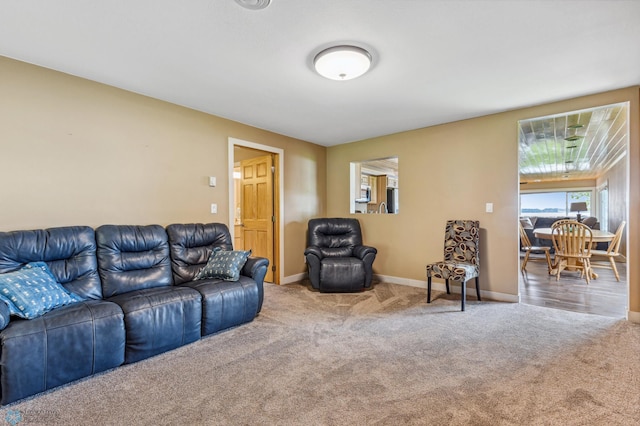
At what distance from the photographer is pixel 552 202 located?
11312 millimetres

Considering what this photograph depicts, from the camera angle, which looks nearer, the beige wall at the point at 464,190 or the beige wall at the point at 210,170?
the beige wall at the point at 210,170

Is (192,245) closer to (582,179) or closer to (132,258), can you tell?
(132,258)

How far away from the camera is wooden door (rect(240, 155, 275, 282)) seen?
16.2ft

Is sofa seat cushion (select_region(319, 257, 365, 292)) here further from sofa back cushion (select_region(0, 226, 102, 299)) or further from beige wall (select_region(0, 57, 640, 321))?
sofa back cushion (select_region(0, 226, 102, 299))

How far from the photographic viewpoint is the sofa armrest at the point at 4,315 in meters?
1.81

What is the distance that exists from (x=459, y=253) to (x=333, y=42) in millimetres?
3123

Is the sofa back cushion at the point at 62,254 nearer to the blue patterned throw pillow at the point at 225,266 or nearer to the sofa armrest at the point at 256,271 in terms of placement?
the blue patterned throw pillow at the point at 225,266

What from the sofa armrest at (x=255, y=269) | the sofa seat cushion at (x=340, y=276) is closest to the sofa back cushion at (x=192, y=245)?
the sofa armrest at (x=255, y=269)

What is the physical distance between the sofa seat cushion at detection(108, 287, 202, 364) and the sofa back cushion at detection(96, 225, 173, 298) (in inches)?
5.6

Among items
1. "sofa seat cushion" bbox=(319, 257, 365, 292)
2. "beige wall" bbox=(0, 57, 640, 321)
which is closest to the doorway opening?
"beige wall" bbox=(0, 57, 640, 321)

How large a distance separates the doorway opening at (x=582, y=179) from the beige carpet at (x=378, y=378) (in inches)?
40.7

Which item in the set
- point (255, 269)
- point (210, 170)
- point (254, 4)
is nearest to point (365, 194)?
point (210, 170)

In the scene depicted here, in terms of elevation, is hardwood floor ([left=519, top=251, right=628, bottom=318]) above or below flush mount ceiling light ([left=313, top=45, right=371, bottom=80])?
below

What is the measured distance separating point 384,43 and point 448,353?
8.31ft
